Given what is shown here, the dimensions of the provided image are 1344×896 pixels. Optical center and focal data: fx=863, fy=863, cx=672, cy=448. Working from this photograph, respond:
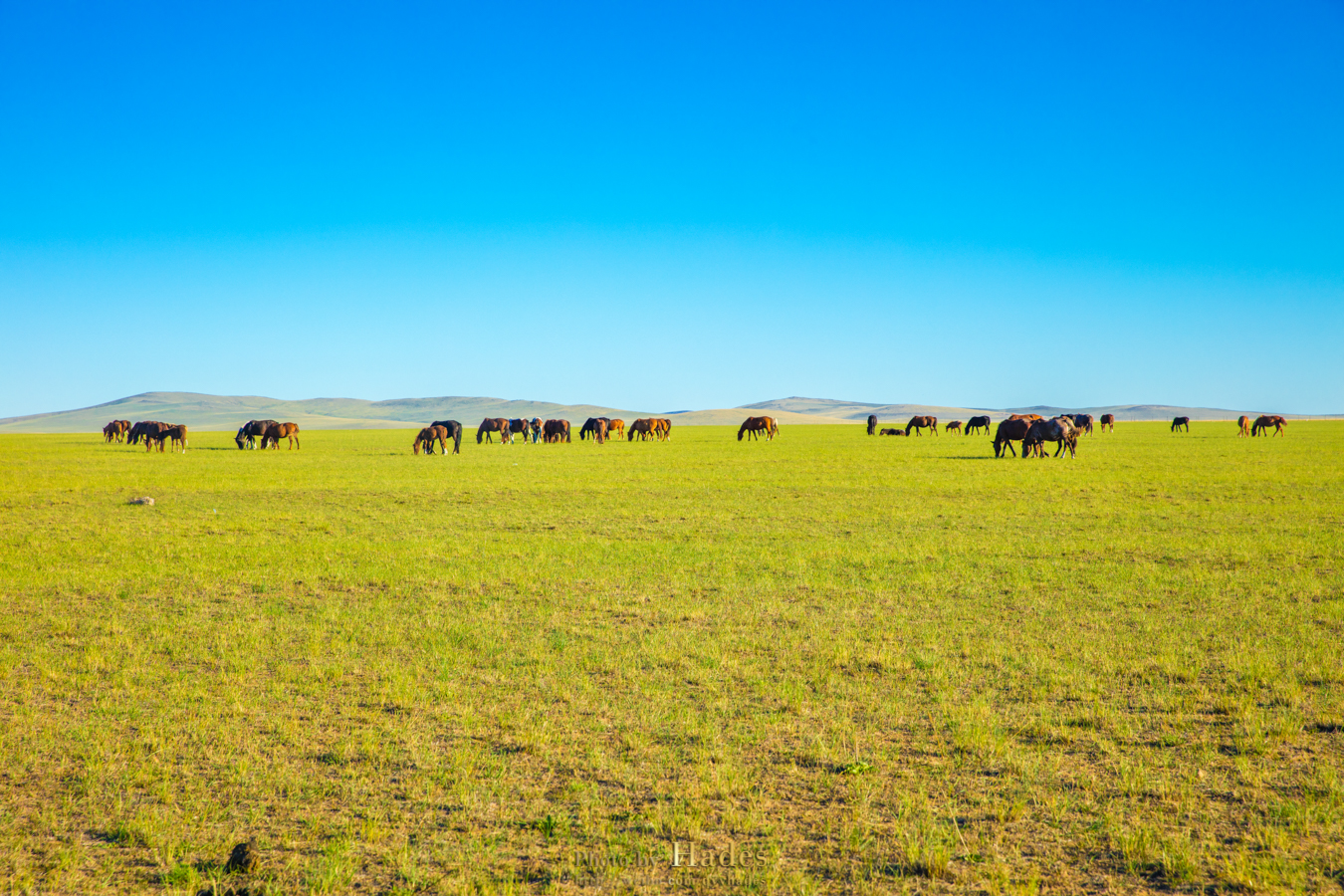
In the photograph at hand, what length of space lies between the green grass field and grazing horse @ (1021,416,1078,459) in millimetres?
24342

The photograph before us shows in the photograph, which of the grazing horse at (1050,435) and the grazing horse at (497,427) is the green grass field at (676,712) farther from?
the grazing horse at (497,427)

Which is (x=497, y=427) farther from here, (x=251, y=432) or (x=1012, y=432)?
(x=1012, y=432)

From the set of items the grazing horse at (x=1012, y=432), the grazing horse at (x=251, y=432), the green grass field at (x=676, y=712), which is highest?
the grazing horse at (x=1012, y=432)

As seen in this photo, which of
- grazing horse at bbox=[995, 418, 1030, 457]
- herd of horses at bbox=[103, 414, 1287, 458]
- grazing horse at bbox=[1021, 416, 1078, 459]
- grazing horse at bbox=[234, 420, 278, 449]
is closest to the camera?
grazing horse at bbox=[1021, 416, 1078, 459]

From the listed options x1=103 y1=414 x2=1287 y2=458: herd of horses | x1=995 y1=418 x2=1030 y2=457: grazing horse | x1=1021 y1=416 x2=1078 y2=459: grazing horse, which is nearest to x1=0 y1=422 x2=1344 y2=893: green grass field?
x1=1021 y1=416 x2=1078 y2=459: grazing horse

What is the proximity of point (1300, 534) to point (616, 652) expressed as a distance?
13.4 m

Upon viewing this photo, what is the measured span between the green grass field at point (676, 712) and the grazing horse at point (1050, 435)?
958 inches

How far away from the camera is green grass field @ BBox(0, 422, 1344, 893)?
14.6ft

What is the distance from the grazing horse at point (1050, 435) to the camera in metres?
38.8

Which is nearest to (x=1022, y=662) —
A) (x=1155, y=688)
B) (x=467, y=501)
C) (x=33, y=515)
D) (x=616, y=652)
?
(x=1155, y=688)

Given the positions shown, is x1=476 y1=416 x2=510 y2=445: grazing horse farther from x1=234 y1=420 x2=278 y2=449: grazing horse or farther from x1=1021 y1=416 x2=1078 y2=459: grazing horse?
x1=1021 y1=416 x2=1078 y2=459: grazing horse

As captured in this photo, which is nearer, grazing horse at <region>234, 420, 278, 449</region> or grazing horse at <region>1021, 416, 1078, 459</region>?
grazing horse at <region>1021, 416, 1078, 459</region>

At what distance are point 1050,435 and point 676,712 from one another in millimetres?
37151

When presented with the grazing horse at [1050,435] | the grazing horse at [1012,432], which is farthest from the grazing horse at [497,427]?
the grazing horse at [1050,435]
